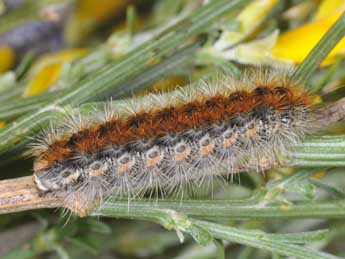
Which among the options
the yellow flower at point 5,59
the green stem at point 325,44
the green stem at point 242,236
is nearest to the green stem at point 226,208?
the green stem at point 242,236

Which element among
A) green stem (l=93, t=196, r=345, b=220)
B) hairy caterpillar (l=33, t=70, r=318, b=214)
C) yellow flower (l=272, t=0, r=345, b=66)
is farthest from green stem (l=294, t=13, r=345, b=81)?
green stem (l=93, t=196, r=345, b=220)

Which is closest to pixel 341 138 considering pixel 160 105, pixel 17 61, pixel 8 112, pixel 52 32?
pixel 160 105

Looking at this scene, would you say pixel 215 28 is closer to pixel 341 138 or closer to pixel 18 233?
pixel 341 138

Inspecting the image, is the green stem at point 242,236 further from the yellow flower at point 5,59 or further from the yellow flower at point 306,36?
the yellow flower at point 5,59

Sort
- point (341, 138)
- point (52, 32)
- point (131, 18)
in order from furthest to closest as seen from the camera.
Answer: point (52, 32), point (131, 18), point (341, 138)

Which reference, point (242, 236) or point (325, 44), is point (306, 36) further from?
point (242, 236)

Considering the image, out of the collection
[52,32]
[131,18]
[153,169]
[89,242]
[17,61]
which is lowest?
[89,242]

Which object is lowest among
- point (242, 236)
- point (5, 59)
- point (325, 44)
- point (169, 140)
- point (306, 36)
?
point (242, 236)

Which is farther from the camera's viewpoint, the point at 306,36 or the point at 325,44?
the point at 306,36

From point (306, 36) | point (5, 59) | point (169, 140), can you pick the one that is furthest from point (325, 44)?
point (5, 59)
